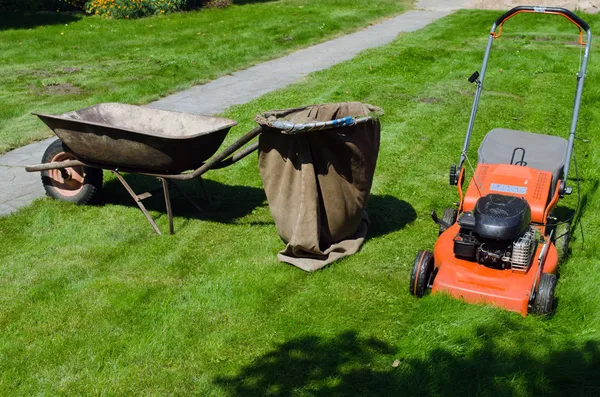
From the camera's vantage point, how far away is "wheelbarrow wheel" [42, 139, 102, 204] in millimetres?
6844

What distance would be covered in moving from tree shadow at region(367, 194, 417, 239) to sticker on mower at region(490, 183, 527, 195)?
3.98ft

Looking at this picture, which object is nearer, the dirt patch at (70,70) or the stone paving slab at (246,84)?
the stone paving slab at (246,84)

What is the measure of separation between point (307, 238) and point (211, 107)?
5690 mm

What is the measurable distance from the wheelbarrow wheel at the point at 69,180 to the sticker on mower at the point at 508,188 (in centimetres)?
374

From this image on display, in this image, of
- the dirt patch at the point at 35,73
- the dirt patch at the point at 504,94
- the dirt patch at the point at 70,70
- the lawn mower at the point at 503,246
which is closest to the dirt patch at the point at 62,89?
the dirt patch at the point at 35,73

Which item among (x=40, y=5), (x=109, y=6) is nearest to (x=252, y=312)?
(x=109, y=6)

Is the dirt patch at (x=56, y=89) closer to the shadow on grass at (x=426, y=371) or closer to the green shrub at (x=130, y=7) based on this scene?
the green shrub at (x=130, y=7)

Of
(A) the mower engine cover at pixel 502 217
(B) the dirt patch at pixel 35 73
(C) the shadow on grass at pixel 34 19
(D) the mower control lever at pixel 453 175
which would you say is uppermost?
(A) the mower engine cover at pixel 502 217

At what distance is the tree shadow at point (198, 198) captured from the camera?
6.91m

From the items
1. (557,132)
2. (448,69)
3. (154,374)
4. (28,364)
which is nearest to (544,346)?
(154,374)

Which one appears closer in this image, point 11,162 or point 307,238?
point 307,238

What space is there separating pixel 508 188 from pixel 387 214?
1.56 metres

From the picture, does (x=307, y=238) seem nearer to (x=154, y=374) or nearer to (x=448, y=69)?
(x=154, y=374)

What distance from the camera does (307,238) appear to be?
561cm
